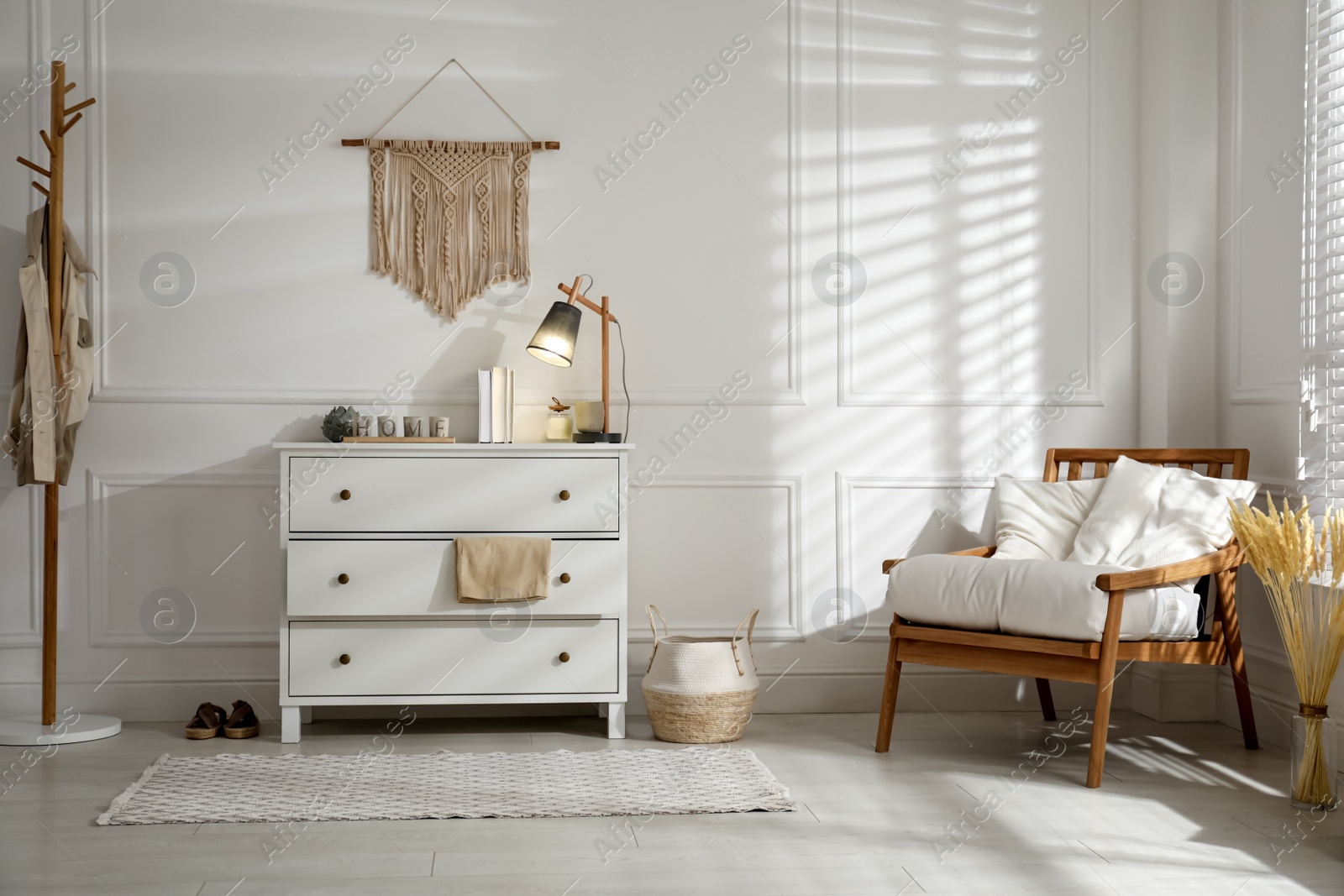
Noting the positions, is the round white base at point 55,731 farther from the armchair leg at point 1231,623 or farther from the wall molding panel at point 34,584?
the armchair leg at point 1231,623

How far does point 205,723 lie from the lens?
321 cm

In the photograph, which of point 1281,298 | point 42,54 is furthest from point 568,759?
point 42,54

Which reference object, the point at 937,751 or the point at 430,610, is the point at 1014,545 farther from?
the point at 430,610

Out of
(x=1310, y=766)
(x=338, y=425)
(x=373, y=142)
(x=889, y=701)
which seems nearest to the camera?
(x=1310, y=766)

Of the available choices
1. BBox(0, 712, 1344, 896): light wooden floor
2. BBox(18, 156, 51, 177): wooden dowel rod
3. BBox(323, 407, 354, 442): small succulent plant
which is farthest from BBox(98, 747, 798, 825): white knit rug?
BBox(18, 156, 51, 177): wooden dowel rod

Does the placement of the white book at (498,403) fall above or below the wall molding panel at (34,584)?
above

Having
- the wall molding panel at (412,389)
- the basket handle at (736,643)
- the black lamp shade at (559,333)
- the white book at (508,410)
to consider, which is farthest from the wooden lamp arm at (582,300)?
the basket handle at (736,643)

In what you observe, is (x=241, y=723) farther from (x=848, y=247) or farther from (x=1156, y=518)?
(x=1156, y=518)

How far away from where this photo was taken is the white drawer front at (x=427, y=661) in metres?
3.14

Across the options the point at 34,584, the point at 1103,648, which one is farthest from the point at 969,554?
the point at 34,584

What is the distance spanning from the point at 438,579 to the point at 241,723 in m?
0.79

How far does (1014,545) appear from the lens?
132 inches

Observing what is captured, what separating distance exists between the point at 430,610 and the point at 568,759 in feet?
2.03

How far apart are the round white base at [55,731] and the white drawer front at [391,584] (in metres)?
0.74
